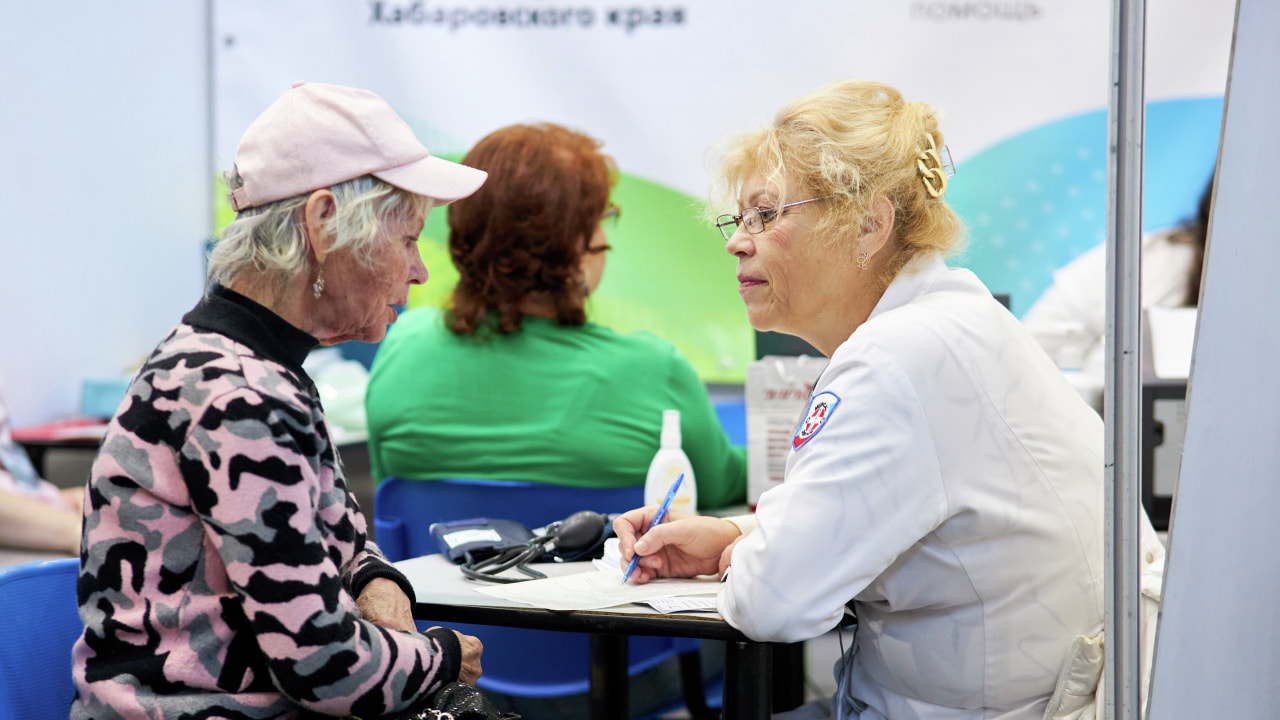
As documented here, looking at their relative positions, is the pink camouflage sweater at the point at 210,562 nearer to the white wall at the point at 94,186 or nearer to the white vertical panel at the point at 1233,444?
the white vertical panel at the point at 1233,444

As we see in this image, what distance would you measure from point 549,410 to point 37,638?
0.86 m

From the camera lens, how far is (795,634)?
1.06m

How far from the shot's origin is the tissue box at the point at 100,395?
2.99 meters

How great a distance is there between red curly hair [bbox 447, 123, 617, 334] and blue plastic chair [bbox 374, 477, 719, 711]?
30 cm

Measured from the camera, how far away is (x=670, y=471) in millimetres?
1665

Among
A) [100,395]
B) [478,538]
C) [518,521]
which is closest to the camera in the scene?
[478,538]

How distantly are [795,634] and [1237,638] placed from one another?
41cm

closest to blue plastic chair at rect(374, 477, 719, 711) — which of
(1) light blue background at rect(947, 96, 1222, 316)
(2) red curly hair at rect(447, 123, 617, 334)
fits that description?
(2) red curly hair at rect(447, 123, 617, 334)

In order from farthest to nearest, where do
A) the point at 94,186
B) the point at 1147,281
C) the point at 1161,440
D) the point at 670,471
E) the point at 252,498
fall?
the point at 94,186 → the point at 1147,281 → the point at 1161,440 → the point at 670,471 → the point at 252,498

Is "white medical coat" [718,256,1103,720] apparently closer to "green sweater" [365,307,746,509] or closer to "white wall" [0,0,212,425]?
"green sweater" [365,307,746,509]

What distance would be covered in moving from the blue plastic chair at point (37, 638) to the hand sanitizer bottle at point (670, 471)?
32.8 inches

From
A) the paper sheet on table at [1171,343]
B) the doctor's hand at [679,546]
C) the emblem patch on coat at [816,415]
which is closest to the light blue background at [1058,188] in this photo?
the paper sheet on table at [1171,343]

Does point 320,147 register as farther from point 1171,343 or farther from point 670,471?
point 1171,343

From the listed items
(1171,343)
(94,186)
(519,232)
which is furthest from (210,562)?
(94,186)
